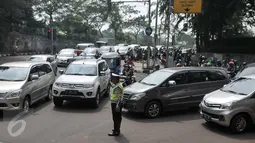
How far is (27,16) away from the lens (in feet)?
154

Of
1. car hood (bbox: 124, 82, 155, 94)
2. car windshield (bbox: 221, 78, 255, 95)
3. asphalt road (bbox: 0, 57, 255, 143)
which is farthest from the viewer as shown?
car hood (bbox: 124, 82, 155, 94)

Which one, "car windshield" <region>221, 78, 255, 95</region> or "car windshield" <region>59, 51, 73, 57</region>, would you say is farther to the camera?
"car windshield" <region>59, 51, 73, 57</region>

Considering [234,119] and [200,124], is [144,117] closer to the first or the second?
[200,124]

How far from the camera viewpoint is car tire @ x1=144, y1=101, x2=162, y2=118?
10426 millimetres

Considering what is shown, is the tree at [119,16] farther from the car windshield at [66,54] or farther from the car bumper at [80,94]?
the car bumper at [80,94]

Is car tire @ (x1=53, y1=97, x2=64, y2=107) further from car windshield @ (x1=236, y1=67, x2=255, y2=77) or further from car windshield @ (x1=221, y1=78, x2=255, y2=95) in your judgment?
car windshield @ (x1=236, y1=67, x2=255, y2=77)

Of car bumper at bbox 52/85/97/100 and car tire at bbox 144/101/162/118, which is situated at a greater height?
car bumper at bbox 52/85/97/100

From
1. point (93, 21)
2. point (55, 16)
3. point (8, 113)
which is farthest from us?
point (93, 21)

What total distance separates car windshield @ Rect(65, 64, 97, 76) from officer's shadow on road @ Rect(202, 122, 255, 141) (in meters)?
4.97

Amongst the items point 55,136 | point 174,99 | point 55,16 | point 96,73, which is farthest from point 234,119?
point 55,16

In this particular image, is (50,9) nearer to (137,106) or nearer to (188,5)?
(188,5)

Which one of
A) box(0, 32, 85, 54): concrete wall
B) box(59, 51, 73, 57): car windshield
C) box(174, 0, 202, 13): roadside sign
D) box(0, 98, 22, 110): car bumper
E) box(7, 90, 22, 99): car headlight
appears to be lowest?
box(0, 98, 22, 110): car bumper

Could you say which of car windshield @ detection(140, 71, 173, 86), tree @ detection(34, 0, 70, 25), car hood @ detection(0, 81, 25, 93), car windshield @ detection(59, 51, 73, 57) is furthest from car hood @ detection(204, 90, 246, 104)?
tree @ detection(34, 0, 70, 25)

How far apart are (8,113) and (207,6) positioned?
21.7 m
